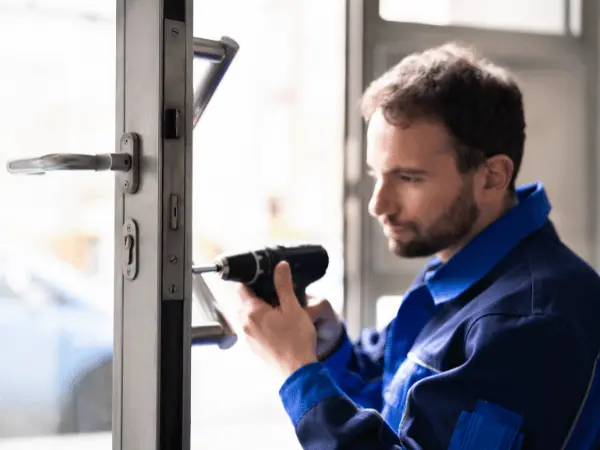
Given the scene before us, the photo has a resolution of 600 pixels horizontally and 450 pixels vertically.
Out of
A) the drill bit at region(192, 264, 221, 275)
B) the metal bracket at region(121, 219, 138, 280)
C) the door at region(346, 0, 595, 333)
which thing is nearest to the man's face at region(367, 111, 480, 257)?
the drill bit at region(192, 264, 221, 275)

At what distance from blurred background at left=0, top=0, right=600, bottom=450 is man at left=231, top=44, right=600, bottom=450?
77cm

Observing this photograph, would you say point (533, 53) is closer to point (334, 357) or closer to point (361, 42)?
point (361, 42)

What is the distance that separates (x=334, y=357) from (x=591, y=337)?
0.53 metres

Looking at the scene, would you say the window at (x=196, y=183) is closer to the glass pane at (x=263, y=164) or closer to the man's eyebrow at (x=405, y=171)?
the glass pane at (x=263, y=164)

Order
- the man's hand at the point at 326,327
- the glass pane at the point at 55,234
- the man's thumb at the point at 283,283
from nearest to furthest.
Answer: the man's thumb at the point at 283,283, the man's hand at the point at 326,327, the glass pane at the point at 55,234

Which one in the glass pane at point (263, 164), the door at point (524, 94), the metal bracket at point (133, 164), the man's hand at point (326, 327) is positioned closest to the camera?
the metal bracket at point (133, 164)

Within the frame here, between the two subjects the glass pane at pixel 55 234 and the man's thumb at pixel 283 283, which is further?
the glass pane at pixel 55 234

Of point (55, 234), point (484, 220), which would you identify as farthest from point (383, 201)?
point (55, 234)

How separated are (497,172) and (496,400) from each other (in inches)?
18.0

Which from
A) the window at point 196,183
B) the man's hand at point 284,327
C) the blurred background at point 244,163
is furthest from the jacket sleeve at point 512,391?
the blurred background at point 244,163

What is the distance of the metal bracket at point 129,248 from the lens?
89 cm

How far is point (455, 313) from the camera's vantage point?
4.14ft

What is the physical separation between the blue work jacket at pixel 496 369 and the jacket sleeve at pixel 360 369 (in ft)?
0.58

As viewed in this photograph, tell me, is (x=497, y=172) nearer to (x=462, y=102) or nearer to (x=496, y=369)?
(x=462, y=102)
